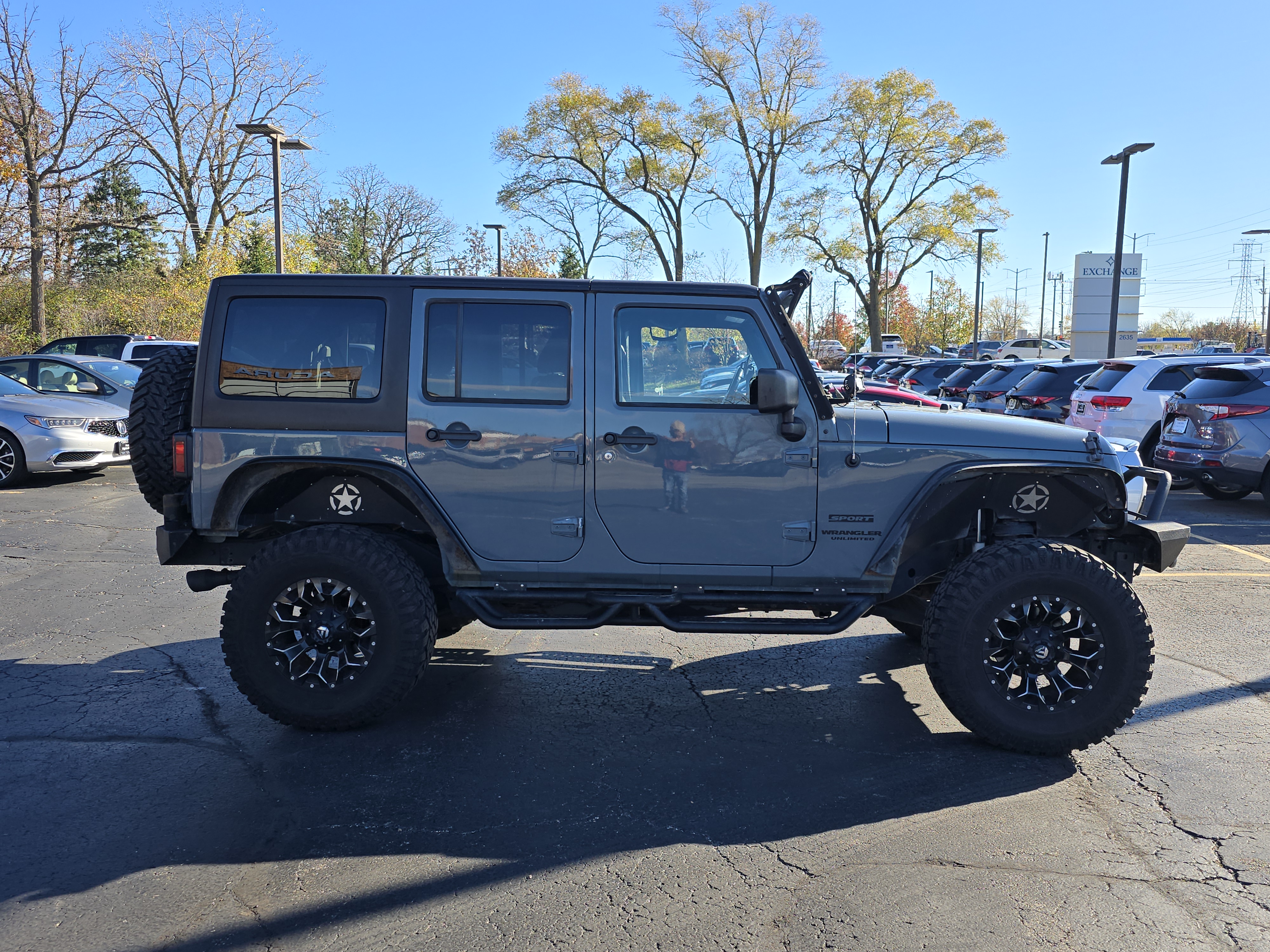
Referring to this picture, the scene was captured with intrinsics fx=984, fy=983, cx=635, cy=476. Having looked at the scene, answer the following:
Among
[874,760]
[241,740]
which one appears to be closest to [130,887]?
[241,740]

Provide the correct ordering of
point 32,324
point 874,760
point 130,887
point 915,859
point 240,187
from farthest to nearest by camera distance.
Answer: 1. point 240,187
2. point 32,324
3. point 874,760
4. point 915,859
5. point 130,887

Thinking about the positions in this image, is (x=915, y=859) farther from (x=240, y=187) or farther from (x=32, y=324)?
(x=240, y=187)

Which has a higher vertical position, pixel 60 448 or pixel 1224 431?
pixel 1224 431

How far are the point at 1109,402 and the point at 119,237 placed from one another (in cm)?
4668

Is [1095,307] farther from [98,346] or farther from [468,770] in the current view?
[468,770]

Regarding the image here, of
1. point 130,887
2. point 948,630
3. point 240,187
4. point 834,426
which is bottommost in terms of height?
point 130,887

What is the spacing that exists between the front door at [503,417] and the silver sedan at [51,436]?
8760mm

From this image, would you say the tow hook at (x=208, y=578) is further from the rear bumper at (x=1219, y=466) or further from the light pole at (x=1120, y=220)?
the light pole at (x=1120, y=220)

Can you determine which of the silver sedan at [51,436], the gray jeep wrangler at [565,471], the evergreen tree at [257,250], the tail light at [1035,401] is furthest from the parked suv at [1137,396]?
the evergreen tree at [257,250]

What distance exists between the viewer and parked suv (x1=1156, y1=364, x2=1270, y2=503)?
1070 cm

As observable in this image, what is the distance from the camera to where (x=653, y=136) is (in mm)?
43062

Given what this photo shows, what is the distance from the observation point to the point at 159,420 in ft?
14.9

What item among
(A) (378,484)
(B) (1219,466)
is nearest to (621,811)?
(A) (378,484)

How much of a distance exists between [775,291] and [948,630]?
1.67 metres
